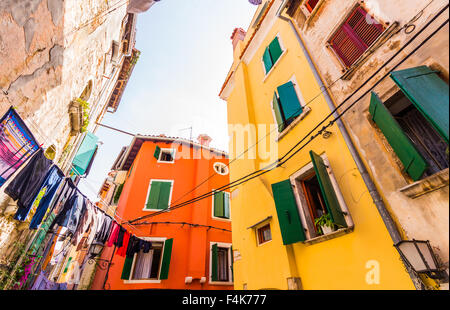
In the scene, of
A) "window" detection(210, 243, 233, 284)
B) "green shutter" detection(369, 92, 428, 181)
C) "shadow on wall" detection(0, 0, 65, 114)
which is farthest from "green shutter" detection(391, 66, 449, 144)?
"window" detection(210, 243, 233, 284)

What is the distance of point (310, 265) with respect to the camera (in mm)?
4664

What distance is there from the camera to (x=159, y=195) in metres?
12.1

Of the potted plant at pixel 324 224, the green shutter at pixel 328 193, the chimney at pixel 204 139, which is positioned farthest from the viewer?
the chimney at pixel 204 139

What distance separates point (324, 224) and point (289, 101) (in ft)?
11.9

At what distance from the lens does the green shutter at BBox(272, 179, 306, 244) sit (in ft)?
16.2

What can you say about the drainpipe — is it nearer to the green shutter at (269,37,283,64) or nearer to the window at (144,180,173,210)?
the green shutter at (269,37,283,64)

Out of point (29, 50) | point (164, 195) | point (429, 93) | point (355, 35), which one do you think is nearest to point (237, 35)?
point (355, 35)

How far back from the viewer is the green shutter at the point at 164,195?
11827mm

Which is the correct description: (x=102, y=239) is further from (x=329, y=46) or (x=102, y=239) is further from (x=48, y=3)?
(x=329, y=46)

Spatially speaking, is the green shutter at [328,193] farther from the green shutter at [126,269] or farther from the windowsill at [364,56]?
the green shutter at [126,269]

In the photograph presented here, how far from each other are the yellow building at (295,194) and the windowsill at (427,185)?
0.73 meters

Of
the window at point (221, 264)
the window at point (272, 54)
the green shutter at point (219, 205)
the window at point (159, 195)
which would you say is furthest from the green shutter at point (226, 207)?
the window at point (272, 54)
